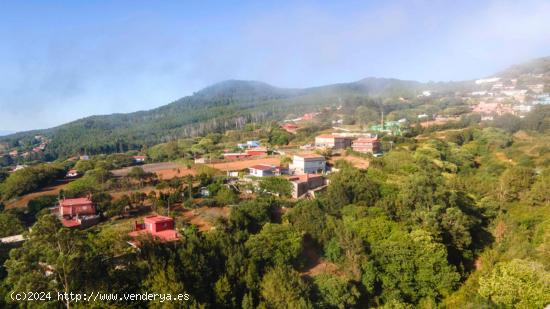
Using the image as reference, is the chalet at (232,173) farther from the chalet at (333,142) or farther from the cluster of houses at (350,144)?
the chalet at (333,142)

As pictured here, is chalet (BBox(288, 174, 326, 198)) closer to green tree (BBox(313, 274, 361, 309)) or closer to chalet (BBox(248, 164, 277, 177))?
chalet (BBox(248, 164, 277, 177))

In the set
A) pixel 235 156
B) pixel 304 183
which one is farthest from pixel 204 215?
pixel 235 156

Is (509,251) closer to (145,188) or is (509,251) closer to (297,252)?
(297,252)

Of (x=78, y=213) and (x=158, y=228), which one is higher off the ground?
(x=78, y=213)

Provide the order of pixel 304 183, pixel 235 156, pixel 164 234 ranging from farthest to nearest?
pixel 235 156 → pixel 304 183 → pixel 164 234

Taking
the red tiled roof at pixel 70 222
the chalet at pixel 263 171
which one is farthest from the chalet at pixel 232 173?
the red tiled roof at pixel 70 222

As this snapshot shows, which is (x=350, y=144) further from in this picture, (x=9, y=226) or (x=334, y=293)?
(x=9, y=226)

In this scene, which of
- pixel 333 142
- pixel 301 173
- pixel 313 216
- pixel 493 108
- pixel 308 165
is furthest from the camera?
pixel 493 108
